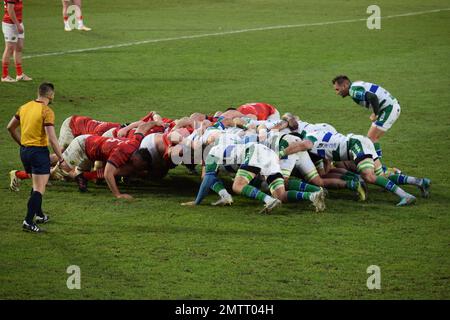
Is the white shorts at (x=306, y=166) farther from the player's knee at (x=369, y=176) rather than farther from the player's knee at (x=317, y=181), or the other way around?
the player's knee at (x=369, y=176)

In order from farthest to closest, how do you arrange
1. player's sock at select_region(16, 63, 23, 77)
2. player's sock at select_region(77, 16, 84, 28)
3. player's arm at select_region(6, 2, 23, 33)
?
player's sock at select_region(77, 16, 84, 28) → player's sock at select_region(16, 63, 23, 77) → player's arm at select_region(6, 2, 23, 33)

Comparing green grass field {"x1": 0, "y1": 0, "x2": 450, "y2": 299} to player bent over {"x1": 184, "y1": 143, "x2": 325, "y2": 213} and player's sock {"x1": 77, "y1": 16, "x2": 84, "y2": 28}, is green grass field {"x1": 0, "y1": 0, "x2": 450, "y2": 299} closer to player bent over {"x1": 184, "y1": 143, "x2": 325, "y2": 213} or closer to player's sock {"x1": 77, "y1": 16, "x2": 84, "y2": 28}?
player bent over {"x1": 184, "y1": 143, "x2": 325, "y2": 213}

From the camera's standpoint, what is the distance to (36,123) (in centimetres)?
1186

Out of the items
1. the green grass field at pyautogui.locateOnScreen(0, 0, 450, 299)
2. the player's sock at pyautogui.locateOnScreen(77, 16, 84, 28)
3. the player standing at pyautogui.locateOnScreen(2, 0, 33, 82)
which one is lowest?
the green grass field at pyautogui.locateOnScreen(0, 0, 450, 299)

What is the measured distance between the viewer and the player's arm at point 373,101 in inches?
594

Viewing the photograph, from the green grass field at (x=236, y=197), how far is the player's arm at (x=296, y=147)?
0.77 meters

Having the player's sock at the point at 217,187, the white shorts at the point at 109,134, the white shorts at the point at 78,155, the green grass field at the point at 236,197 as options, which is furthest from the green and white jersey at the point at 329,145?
the white shorts at the point at 78,155

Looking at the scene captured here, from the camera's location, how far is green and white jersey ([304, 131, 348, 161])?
1367 cm

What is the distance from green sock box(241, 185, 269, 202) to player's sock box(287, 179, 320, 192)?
702 mm

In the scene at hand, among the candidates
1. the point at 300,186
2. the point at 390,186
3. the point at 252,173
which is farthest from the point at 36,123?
the point at 390,186

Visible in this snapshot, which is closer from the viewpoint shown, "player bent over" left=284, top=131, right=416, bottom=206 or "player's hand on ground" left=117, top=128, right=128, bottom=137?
"player bent over" left=284, top=131, right=416, bottom=206

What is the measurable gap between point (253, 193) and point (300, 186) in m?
0.84

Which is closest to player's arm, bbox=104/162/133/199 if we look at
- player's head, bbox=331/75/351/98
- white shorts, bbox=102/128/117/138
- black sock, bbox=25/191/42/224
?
white shorts, bbox=102/128/117/138

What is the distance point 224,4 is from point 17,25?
1528cm
